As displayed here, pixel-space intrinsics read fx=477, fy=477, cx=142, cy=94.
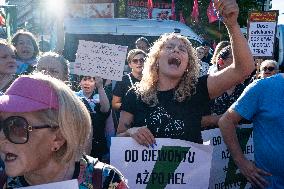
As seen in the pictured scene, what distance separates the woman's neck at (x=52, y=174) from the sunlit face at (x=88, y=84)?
268 cm

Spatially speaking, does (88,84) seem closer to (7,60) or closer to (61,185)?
(7,60)

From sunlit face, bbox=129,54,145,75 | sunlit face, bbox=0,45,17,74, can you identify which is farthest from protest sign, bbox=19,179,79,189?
sunlit face, bbox=129,54,145,75

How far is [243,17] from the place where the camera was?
25.6 metres

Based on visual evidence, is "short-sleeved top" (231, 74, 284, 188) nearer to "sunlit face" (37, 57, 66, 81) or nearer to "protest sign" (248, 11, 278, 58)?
"sunlit face" (37, 57, 66, 81)

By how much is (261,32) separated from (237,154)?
4.97 metres

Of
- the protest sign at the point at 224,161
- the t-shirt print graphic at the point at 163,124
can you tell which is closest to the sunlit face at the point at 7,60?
the t-shirt print graphic at the point at 163,124

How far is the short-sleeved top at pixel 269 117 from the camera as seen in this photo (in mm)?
2777

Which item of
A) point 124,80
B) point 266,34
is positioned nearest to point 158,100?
point 124,80

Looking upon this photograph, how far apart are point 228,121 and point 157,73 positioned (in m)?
0.66

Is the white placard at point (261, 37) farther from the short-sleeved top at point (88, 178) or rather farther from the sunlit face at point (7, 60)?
the short-sleeved top at point (88, 178)

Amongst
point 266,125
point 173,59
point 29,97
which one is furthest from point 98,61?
point 29,97

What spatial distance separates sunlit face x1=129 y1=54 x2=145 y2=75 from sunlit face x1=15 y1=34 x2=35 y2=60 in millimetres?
1169

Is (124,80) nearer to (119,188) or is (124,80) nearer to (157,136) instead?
(157,136)

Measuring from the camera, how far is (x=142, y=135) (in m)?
3.06
